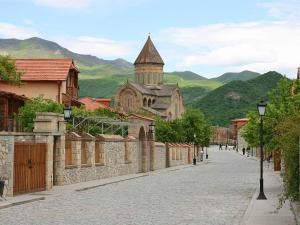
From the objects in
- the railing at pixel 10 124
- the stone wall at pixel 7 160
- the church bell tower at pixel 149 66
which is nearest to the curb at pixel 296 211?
the stone wall at pixel 7 160

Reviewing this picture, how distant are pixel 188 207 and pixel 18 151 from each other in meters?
7.23

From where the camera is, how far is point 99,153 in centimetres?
3672

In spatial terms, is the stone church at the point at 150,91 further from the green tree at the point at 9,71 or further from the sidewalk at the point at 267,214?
the sidewalk at the point at 267,214

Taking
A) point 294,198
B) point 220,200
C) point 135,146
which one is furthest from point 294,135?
point 135,146

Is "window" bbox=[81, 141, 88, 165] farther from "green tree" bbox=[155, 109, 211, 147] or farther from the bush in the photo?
"green tree" bbox=[155, 109, 211, 147]

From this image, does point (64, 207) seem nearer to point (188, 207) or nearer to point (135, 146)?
point (188, 207)

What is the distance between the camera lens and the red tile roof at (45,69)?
54875mm

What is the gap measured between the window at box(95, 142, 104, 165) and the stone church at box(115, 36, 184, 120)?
89.2m

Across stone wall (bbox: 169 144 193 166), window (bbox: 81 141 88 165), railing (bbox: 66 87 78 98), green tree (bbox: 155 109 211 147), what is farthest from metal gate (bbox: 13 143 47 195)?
green tree (bbox: 155 109 211 147)

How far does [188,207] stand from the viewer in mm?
19500

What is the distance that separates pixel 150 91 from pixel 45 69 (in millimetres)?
78776

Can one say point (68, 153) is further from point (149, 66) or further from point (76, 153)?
point (149, 66)

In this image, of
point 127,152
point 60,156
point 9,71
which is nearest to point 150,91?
point 9,71

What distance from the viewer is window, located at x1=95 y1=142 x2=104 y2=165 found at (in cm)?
3631
